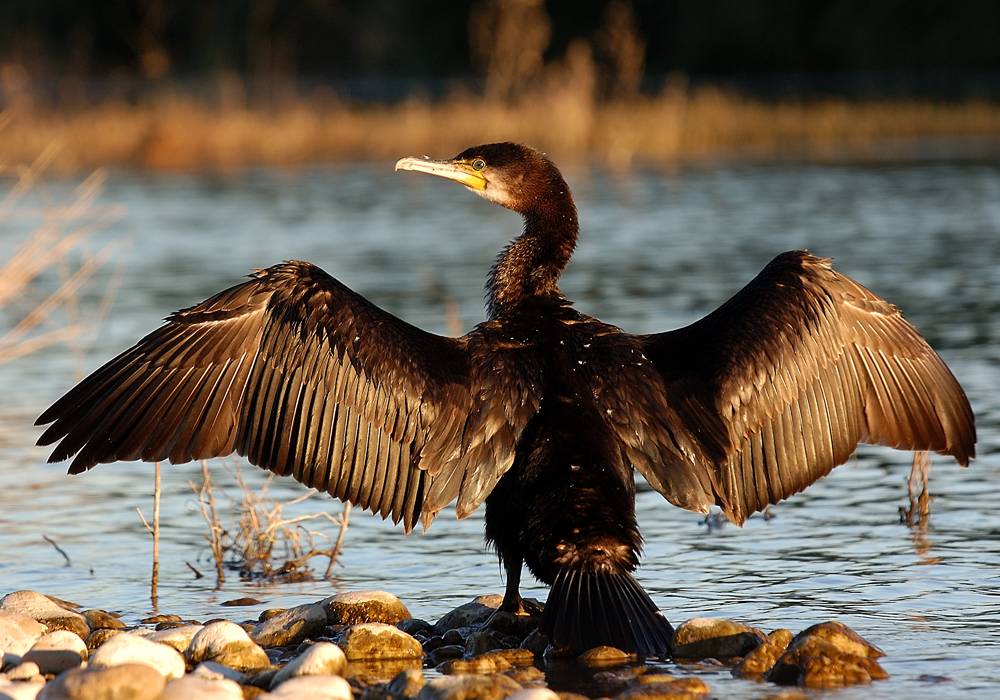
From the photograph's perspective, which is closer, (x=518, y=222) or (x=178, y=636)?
(x=178, y=636)

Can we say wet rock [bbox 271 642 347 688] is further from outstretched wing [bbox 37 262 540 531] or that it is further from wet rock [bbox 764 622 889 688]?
wet rock [bbox 764 622 889 688]

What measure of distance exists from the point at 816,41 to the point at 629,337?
29.5m

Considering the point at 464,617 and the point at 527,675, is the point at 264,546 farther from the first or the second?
the point at 527,675

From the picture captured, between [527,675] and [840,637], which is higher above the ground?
[840,637]

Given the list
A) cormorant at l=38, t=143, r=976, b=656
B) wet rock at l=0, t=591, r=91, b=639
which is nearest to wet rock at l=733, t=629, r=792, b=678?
cormorant at l=38, t=143, r=976, b=656

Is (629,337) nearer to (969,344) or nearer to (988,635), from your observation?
(988,635)

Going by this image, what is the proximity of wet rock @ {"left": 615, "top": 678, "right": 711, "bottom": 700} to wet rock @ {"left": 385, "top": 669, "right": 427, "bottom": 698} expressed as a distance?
0.58 m

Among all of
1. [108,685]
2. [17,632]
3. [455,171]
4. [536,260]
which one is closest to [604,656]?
[108,685]

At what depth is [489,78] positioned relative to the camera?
78.0 ft

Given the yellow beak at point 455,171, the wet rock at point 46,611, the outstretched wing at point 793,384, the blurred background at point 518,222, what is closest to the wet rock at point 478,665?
the blurred background at point 518,222

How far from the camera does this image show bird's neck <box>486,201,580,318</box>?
542cm

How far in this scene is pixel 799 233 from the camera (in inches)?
583

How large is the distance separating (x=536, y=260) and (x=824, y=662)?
6.31ft

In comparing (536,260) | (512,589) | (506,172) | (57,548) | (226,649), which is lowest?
(226,649)
